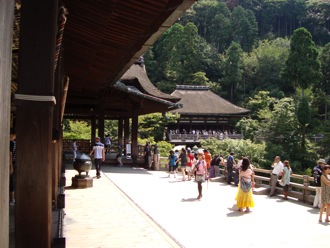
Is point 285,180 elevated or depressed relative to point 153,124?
depressed

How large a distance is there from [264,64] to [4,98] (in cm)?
6597

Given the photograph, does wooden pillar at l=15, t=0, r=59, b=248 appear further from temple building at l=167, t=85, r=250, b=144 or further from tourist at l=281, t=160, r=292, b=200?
temple building at l=167, t=85, r=250, b=144

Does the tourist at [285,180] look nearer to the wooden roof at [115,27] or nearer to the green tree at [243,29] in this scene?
the wooden roof at [115,27]

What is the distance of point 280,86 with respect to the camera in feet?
203

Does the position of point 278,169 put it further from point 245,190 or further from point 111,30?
point 111,30

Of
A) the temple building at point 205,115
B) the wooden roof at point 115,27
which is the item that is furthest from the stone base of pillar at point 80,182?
the temple building at point 205,115

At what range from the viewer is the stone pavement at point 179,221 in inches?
241

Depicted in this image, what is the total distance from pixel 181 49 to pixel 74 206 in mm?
57097

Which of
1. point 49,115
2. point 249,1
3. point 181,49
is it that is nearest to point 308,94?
point 181,49

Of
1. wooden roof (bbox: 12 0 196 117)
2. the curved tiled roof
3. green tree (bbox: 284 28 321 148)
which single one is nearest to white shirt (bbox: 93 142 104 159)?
wooden roof (bbox: 12 0 196 117)

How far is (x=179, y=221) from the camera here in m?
7.54

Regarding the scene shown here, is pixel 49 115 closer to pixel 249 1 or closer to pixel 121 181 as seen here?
pixel 121 181

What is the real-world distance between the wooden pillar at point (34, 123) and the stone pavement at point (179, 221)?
2.74 m

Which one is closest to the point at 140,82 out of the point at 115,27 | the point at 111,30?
the point at 111,30
